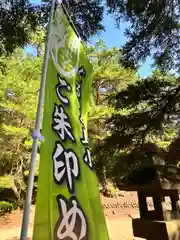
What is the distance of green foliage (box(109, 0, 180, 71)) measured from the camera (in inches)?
107

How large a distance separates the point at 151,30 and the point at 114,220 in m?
7.07

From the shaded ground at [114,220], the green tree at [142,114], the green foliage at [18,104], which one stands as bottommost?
the shaded ground at [114,220]

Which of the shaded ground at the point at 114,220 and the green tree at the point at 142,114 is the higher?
the green tree at the point at 142,114

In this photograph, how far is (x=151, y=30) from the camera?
9.29 feet

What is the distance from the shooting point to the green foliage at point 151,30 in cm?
271

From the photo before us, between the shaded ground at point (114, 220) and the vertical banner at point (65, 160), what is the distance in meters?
5.34

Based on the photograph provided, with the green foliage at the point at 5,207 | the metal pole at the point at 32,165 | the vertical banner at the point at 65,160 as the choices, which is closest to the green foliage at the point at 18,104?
the green foliage at the point at 5,207

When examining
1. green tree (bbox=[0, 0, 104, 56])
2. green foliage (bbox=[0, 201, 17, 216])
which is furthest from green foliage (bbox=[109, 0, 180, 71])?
green foliage (bbox=[0, 201, 17, 216])

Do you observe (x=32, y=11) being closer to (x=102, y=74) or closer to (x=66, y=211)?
(x=66, y=211)

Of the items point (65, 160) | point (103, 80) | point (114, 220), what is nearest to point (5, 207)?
point (114, 220)

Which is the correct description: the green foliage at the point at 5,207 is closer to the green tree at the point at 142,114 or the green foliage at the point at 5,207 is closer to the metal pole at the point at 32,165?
the green tree at the point at 142,114

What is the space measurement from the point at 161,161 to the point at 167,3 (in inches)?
69.2

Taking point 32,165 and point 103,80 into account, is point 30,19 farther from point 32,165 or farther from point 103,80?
point 103,80

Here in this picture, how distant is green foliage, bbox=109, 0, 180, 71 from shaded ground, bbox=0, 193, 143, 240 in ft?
15.1
